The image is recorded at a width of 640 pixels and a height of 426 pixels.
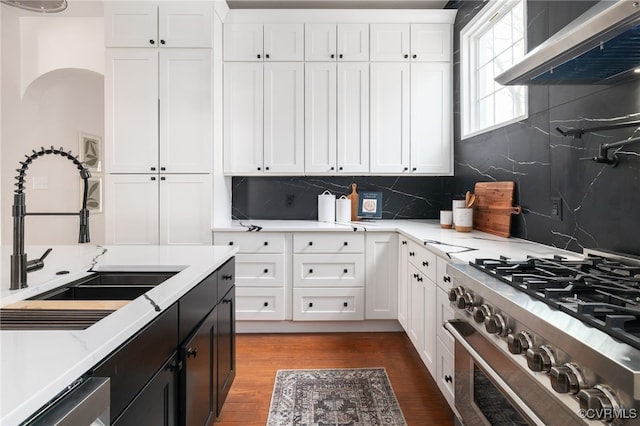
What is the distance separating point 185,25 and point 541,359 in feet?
11.1

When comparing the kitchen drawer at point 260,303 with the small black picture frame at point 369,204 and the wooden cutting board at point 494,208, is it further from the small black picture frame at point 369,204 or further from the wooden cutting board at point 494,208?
the wooden cutting board at point 494,208

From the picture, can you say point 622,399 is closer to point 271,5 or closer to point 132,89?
point 132,89

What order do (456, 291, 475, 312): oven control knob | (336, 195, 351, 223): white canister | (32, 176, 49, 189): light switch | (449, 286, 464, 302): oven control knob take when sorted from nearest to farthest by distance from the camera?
(456, 291, 475, 312): oven control knob → (449, 286, 464, 302): oven control knob → (336, 195, 351, 223): white canister → (32, 176, 49, 189): light switch

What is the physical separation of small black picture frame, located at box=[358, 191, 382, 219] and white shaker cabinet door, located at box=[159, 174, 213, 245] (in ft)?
4.80

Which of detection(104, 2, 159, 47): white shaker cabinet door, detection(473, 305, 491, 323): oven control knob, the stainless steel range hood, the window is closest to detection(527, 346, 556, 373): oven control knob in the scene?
detection(473, 305, 491, 323): oven control knob

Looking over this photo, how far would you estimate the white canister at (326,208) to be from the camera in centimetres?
352

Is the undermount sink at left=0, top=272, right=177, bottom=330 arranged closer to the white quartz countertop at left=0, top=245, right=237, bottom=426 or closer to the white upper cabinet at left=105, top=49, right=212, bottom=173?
the white quartz countertop at left=0, top=245, right=237, bottom=426

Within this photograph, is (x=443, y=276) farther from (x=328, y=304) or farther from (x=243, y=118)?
(x=243, y=118)

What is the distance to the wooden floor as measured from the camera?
81.6 inches

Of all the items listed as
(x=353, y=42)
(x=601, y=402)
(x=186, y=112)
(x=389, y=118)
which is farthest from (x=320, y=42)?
(x=601, y=402)

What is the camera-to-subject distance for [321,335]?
10.5 ft

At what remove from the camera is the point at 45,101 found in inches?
161

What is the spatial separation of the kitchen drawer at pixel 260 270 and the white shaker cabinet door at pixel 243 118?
2.75 feet

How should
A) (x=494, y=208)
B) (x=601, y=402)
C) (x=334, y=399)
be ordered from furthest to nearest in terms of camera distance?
1. (x=494, y=208)
2. (x=334, y=399)
3. (x=601, y=402)
